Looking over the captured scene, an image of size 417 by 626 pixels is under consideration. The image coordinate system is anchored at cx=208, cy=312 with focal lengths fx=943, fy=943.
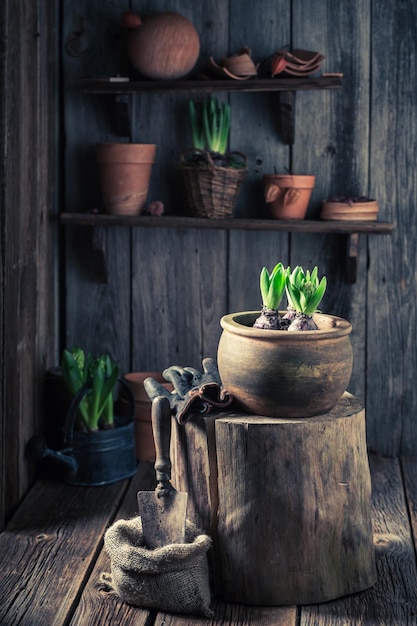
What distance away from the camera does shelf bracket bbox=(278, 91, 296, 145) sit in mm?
3334

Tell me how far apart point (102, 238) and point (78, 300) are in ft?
0.94

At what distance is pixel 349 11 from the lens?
3381 mm

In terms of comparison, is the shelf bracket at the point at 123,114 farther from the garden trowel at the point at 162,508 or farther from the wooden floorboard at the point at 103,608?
the wooden floorboard at the point at 103,608

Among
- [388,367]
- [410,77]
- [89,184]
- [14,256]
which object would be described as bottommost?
[388,367]

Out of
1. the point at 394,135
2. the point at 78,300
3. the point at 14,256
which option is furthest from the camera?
the point at 78,300

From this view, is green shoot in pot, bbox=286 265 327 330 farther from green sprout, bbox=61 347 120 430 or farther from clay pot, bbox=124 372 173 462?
clay pot, bbox=124 372 173 462

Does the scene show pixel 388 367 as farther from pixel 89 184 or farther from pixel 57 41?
pixel 57 41

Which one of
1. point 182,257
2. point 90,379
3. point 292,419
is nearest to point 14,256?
point 90,379

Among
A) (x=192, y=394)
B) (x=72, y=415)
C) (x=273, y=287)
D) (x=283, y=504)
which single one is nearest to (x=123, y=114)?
(x=72, y=415)

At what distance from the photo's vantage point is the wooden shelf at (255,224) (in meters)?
3.31

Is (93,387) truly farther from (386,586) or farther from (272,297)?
(386,586)

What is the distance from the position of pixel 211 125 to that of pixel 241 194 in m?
0.30

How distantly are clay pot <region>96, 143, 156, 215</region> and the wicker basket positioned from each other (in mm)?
152

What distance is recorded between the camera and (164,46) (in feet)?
10.7
